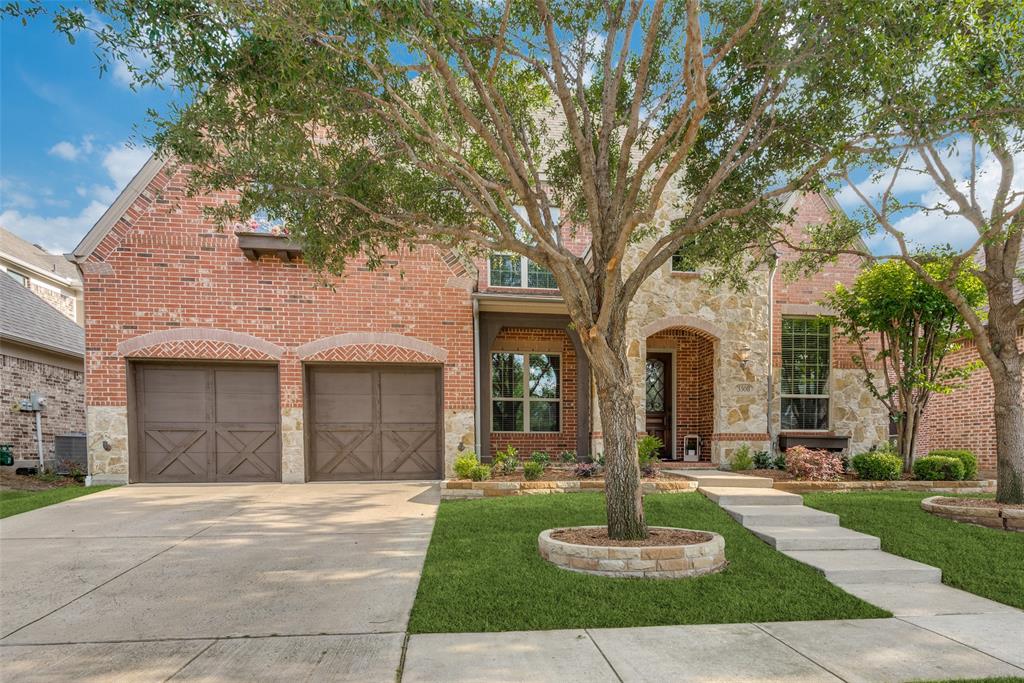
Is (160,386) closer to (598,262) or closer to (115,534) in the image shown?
(115,534)

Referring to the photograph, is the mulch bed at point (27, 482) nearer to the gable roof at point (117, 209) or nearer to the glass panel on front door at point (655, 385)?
the gable roof at point (117, 209)

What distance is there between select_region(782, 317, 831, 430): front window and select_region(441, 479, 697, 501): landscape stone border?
4.98 meters

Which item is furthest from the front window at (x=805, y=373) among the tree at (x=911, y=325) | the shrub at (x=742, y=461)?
the tree at (x=911, y=325)

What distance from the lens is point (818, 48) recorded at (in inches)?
229

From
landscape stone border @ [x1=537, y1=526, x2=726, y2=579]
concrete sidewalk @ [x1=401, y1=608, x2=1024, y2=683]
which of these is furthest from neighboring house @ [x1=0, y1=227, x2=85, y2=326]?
concrete sidewalk @ [x1=401, y1=608, x2=1024, y2=683]

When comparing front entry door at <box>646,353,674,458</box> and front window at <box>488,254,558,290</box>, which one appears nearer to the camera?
front window at <box>488,254,558,290</box>

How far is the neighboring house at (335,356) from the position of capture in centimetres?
987

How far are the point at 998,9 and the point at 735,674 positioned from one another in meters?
7.42

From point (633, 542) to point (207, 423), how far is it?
866 cm

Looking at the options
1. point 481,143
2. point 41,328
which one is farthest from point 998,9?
point 41,328

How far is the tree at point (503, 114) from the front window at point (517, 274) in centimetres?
417

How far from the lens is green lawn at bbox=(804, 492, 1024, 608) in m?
4.98

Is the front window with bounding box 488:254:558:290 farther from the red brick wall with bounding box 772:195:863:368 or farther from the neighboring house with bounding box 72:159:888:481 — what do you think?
the red brick wall with bounding box 772:195:863:368

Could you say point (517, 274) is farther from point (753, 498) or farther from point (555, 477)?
point (753, 498)
